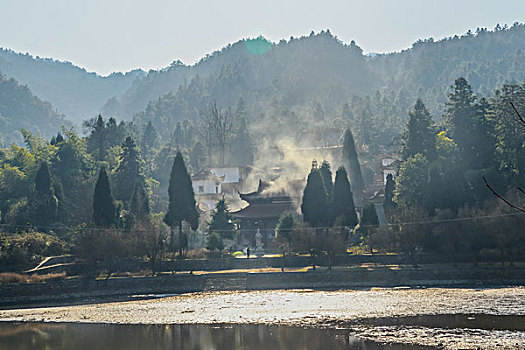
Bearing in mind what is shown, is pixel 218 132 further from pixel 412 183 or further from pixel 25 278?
pixel 25 278

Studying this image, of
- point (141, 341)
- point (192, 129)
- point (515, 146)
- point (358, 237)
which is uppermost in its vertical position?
point (192, 129)

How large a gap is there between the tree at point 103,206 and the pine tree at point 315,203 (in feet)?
59.1

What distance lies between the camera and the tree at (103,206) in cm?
5790

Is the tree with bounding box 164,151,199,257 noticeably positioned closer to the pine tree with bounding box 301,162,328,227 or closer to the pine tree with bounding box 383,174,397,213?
the pine tree with bounding box 301,162,328,227

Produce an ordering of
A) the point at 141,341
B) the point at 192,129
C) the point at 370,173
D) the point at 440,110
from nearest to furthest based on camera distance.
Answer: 1. the point at 141,341
2. the point at 370,173
3. the point at 192,129
4. the point at 440,110

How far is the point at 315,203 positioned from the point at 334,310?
2279 centimetres

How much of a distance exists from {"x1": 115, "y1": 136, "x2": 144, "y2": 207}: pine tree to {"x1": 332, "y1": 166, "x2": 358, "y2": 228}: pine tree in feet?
91.5

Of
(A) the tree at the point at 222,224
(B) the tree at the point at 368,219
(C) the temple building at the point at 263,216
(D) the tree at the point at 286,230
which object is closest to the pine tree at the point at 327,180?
(B) the tree at the point at 368,219

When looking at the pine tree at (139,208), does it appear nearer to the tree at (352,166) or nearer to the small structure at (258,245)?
the small structure at (258,245)

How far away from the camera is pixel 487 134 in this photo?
6338cm

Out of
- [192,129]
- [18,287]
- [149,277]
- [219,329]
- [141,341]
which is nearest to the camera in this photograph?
[141,341]

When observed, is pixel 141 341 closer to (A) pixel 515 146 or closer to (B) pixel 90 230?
(B) pixel 90 230

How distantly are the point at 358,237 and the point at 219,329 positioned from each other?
32095mm

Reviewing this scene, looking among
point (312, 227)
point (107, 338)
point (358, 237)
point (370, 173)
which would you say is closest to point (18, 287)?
point (107, 338)
